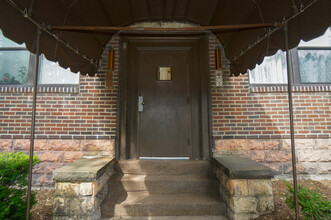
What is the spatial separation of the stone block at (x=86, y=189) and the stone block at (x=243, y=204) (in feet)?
5.72

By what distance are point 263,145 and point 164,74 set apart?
2.33m

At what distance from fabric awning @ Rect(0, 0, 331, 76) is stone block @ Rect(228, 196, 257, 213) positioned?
1925 mm

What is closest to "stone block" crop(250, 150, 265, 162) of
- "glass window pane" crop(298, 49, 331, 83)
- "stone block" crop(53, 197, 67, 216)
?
"glass window pane" crop(298, 49, 331, 83)

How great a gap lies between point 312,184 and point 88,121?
423 centimetres

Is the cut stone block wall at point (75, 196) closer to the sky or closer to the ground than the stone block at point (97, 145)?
closer to the ground

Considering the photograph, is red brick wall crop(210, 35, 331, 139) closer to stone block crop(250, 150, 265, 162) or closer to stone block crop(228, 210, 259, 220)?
stone block crop(250, 150, 265, 162)

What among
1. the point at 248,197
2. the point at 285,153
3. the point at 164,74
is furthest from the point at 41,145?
the point at 285,153

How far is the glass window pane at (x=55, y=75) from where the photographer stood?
3647 millimetres

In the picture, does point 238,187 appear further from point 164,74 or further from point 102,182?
point 164,74

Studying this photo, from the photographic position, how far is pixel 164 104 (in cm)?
358

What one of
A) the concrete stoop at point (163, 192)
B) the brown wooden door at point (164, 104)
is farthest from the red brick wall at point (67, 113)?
the concrete stoop at point (163, 192)

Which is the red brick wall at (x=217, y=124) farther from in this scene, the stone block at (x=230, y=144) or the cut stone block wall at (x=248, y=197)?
the cut stone block wall at (x=248, y=197)

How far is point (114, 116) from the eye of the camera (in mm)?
3436

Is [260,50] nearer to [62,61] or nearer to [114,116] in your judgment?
[114,116]
